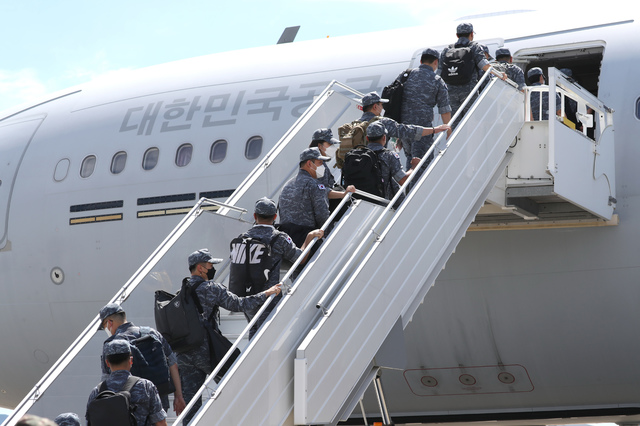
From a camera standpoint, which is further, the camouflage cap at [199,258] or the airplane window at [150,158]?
the airplane window at [150,158]

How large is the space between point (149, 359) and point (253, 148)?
222 inches

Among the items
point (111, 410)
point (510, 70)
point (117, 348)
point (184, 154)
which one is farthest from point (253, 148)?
point (111, 410)

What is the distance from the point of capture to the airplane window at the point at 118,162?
12.2m

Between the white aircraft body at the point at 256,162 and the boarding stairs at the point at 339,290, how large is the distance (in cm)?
153

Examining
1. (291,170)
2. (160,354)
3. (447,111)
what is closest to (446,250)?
(447,111)

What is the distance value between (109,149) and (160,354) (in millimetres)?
6908

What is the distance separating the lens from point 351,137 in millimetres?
8047

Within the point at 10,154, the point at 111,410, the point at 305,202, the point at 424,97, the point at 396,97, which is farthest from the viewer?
the point at 10,154

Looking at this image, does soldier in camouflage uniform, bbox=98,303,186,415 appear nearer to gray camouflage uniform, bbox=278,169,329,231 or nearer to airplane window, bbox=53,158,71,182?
gray camouflage uniform, bbox=278,169,329,231

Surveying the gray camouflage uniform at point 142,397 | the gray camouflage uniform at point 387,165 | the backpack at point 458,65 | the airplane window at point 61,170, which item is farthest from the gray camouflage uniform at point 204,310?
the airplane window at point 61,170

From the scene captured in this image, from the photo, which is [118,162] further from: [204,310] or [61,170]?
[204,310]

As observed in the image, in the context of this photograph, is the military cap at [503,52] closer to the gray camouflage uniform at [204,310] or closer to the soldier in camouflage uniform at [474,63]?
the soldier in camouflage uniform at [474,63]

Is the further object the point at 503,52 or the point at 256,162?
the point at 256,162

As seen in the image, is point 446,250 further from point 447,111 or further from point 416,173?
point 447,111
